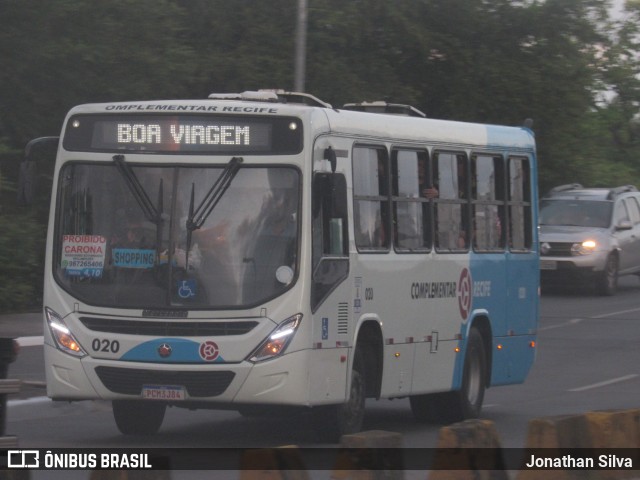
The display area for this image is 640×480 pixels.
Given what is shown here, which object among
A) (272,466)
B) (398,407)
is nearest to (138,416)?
(398,407)

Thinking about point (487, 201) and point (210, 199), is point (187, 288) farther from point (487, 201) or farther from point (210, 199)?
point (487, 201)

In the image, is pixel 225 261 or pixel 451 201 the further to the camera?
pixel 451 201

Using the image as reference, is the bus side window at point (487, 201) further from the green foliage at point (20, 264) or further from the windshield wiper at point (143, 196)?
the green foliage at point (20, 264)

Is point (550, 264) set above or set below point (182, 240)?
below

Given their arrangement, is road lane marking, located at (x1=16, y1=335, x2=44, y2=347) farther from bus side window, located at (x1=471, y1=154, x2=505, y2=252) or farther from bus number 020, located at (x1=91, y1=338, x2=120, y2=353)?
bus number 020, located at (x1=91, y1=338, x2=120, y2=353)

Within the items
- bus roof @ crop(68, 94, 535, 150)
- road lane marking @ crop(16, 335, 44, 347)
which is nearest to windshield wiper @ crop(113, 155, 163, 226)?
bus roof @ crop(68, 94, 535, 150)

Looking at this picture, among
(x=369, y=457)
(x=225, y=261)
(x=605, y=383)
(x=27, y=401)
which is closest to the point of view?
(x=369, y=457)

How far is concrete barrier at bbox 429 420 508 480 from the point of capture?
7562mm

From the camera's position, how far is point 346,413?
11477mm

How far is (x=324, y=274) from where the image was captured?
1105cm

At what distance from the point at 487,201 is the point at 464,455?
6916mm

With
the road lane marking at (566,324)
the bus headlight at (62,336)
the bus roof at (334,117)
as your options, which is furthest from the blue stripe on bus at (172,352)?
the road lane marking at (566,324)

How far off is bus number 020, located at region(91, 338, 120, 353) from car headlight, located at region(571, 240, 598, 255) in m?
19.1

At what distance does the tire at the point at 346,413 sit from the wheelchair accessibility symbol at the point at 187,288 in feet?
4.75
